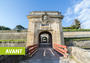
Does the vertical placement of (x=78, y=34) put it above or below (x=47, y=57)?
above

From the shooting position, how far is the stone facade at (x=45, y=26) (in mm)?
11102

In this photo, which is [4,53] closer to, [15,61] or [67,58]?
[15,61]

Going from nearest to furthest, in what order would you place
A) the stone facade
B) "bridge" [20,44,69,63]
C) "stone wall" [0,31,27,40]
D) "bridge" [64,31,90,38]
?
"bridge" [20,44,69,63] < the stone facade < "stone wall" [0,31,27,40] < "bridge" [64,31,90,38]

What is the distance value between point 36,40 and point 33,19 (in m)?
4.73

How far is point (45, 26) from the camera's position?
37.6 feet

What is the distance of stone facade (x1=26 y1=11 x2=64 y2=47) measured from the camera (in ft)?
36.4

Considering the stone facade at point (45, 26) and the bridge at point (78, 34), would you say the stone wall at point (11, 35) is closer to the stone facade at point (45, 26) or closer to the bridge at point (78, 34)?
the stone facade at point (45, 26)

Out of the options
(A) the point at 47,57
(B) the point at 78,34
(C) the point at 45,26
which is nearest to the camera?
(A) the point at 47,57

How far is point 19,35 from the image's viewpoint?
17.0m

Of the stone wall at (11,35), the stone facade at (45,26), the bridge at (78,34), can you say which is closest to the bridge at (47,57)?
the stone facade at (45,26)

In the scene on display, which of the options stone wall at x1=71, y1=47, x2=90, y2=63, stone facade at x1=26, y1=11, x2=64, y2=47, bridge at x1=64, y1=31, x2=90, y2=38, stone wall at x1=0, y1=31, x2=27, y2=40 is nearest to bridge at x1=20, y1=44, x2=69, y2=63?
stone wall at x1=71, y1=47, x2=90, y2=63

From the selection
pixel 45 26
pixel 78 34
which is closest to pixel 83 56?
pixel 45 26

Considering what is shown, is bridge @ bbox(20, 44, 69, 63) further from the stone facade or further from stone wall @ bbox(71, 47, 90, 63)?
the stone facade

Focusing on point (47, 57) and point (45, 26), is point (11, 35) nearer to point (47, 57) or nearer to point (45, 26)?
point (45, 26)
